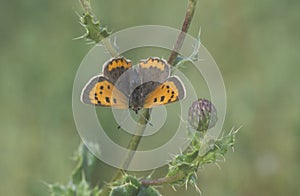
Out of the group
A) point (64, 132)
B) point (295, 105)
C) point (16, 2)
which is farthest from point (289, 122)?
point (16, 2)

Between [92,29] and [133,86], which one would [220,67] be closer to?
[92,29]

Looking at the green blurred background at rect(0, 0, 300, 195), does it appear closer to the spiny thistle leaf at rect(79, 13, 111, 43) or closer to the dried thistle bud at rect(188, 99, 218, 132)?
the dried thistle bud at rect(188, 99, 218, 132)

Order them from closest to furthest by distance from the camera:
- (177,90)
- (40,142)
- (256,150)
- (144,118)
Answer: (177,90), (144,118), (256,150), (40,142)

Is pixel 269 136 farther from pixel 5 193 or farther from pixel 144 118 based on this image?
pixel 144 118

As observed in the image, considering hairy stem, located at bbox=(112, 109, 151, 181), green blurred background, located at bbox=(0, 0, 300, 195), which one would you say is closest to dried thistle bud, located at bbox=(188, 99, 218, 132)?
hairy stem, located at bbox=(112, 109, 151, 181)

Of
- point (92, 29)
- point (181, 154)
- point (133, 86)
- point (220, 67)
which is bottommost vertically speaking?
point (181, 154)

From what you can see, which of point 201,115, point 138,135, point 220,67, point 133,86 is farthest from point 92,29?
point 220,67

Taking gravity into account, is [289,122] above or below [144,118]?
above

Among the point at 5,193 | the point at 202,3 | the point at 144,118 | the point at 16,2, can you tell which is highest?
the point at 202,3
